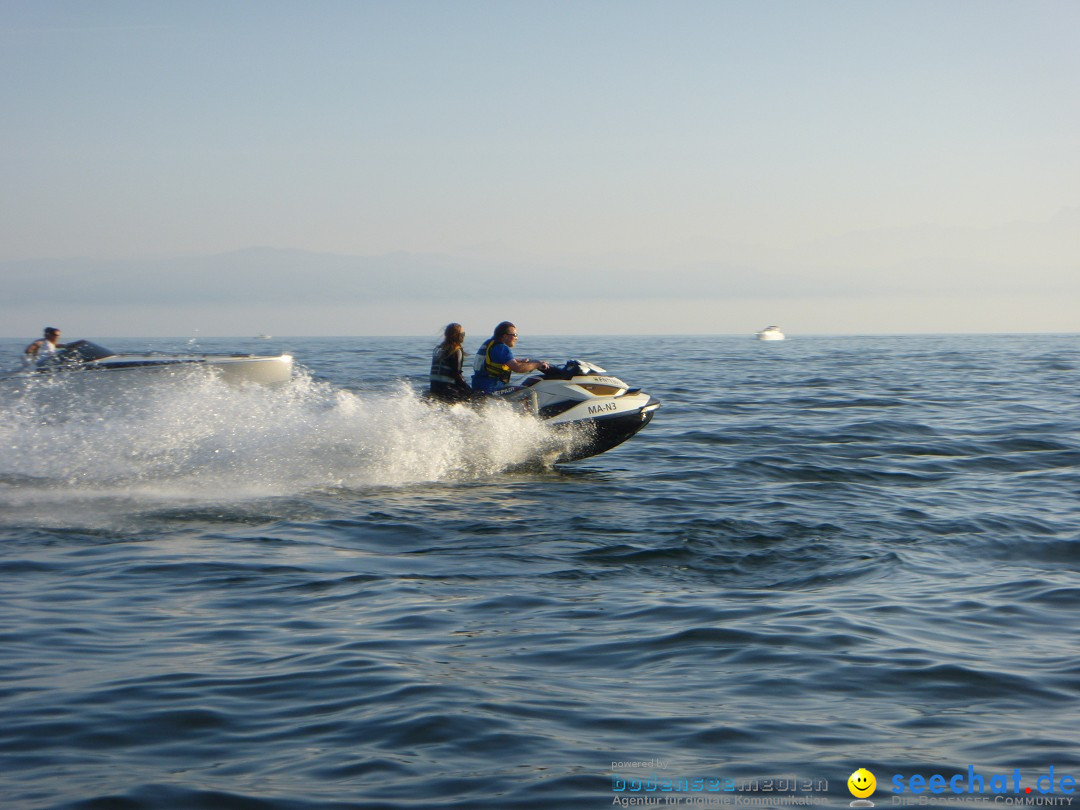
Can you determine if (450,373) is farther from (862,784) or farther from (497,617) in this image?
(862,784)

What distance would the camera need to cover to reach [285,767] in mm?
4566

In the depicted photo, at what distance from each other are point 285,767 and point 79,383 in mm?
15497

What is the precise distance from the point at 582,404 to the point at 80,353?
1008 cm

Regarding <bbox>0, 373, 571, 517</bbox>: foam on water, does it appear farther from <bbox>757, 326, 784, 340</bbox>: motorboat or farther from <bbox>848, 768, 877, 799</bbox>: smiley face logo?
<bbox>757, 326, 784, 340</bbox>: motorboat

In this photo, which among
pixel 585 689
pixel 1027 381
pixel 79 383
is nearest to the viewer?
pixel 585 689

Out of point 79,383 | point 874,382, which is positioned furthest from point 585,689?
point 874,382

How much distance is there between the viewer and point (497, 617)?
7086mm

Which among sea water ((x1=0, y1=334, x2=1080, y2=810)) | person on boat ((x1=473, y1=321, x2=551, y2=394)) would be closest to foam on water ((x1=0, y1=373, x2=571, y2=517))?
sea water ((x1=0, y1=334, x2=1080, y2=810))

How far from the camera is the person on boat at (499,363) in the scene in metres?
13.9

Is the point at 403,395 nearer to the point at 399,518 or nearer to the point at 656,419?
the point at 399,518

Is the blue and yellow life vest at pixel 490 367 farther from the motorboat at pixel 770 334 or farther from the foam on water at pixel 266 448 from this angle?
the motorboat at pixel 770 334

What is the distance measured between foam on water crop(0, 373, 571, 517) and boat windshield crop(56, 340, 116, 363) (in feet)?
12.4

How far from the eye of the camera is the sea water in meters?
4.63

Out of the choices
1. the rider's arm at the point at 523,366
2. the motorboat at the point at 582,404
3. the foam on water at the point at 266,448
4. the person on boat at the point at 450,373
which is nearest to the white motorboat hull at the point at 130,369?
the foam on water at the point at 266,448
